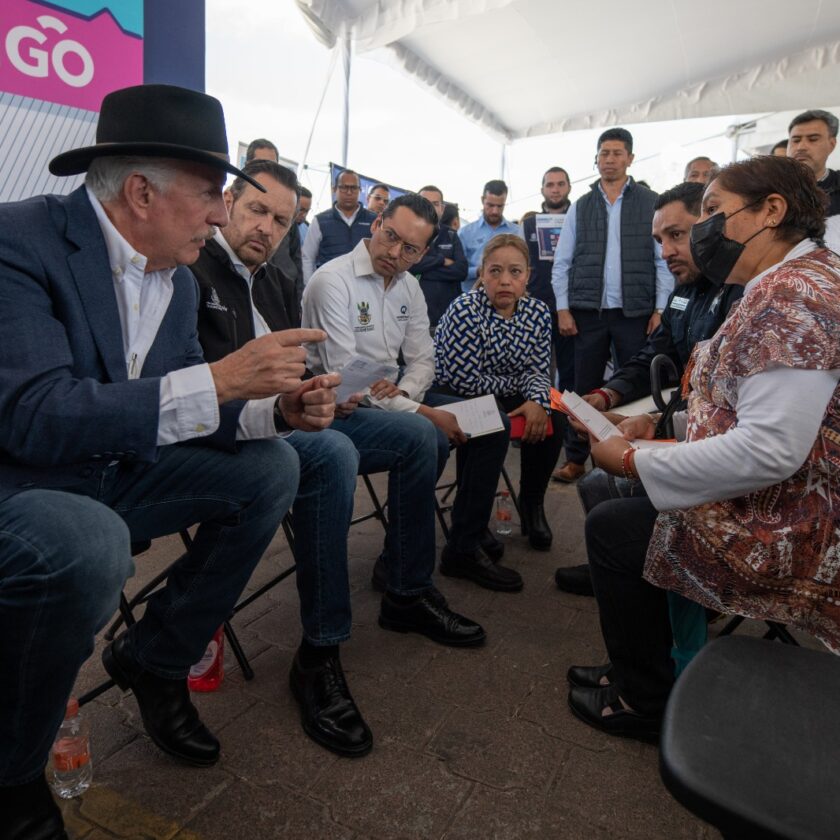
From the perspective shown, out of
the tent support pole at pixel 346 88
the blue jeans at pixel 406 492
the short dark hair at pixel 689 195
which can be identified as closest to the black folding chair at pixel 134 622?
the blue jeans at pixel 406 492

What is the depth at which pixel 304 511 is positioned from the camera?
6.35ft

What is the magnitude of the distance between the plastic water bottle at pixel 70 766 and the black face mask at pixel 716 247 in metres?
2.06

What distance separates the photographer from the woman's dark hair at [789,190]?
63.5 inches

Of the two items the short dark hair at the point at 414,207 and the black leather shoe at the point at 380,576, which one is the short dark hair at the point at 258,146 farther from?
the black leather shoe at the point at 380,576

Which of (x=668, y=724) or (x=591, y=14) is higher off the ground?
(x=591, y=14)

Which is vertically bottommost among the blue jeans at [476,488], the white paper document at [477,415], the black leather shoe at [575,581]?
the black leather shoe at [575,581]

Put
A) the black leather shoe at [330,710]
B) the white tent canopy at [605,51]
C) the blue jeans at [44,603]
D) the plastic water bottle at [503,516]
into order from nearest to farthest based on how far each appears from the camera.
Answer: the blue jeans at [44,603] < the black leather shoe at [330,710] < the plastic water bottle at [503,516] < the white tent canopy at [605,51]

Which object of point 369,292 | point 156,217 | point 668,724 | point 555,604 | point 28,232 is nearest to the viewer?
point 668,724

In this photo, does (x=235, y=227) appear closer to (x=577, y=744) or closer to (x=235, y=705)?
(x=235, y=705)

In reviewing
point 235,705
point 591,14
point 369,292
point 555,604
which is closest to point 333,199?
point 591,14

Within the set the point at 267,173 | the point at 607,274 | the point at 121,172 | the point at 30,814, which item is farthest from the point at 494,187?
the point at 30,814

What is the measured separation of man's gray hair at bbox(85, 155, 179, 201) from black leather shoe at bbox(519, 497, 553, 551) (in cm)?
A: 249

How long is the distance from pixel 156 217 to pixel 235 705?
56.6 inches

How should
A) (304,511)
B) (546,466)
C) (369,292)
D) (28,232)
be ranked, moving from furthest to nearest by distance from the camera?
(546,466) → (369,292) → (304,511) → (28,232)
